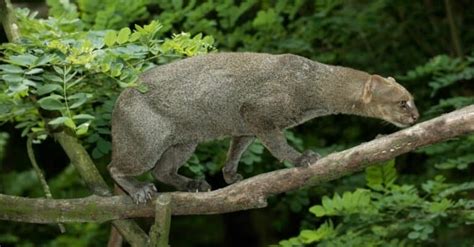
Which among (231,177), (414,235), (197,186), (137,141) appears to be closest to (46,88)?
(137,141)

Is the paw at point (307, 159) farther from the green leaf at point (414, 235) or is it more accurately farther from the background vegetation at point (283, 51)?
the green leaf at point (414, 235)

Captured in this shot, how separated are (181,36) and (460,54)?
5265 mm

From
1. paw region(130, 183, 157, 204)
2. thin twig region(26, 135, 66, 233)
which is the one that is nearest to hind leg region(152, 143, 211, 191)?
paw region(130, 183, 157, 204)

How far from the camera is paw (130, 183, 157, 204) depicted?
6508 millimetres

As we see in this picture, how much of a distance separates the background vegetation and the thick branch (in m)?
0.64

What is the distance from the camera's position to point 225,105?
6887 millimetres

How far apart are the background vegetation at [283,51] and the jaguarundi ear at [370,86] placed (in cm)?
90

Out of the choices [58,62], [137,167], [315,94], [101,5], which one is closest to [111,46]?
[58,62]

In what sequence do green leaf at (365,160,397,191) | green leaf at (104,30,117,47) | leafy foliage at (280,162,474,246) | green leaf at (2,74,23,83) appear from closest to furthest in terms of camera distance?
green leaf at (2,74,23,83), green leaf at (104,30,117,47), leafy foliage at (280,162,474,246), green leaf at (365,160,397,191)

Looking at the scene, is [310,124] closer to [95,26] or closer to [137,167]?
[95,26]

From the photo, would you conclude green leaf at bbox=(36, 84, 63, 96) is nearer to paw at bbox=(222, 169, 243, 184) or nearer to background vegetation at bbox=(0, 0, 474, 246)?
background vegetation at bbox=(0, 0, 474, 246)

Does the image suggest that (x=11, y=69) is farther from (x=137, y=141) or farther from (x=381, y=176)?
(x=381, y=176)

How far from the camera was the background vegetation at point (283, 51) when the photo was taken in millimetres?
5996

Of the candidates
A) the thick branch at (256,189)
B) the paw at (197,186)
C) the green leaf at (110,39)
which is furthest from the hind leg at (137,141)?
the green leaf at (110,39)
